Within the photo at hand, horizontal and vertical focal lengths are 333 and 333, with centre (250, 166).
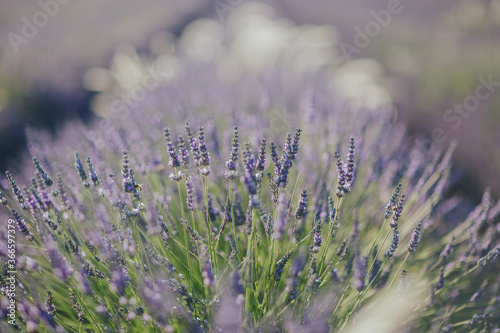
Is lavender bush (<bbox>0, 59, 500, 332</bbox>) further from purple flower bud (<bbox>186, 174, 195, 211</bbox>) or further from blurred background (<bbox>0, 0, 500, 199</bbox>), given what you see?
blurred background (<bbox>0, 0, 500, 199</bbox>)

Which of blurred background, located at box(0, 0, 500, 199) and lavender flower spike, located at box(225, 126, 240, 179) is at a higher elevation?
blurred background, located at box(0, 0, 500, 199)

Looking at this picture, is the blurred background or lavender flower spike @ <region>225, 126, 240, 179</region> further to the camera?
the blurred background

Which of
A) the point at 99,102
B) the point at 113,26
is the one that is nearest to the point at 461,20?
the point at 99,102

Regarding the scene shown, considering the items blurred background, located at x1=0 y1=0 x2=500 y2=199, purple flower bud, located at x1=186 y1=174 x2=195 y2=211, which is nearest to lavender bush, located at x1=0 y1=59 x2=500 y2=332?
purple flower bud, located at x1=186 y1=174 x2=195 y2=211

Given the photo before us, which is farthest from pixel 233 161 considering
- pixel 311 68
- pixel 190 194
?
pixel 311 68

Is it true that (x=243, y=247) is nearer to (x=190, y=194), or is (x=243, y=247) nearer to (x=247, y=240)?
(x=247, y=240)

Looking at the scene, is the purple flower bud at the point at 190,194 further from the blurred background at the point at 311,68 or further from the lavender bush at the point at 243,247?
the blurred background at the point at 311,68

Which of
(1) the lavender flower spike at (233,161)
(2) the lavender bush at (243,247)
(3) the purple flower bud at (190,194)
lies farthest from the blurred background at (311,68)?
(3) the purple flower bud at (190,194)
